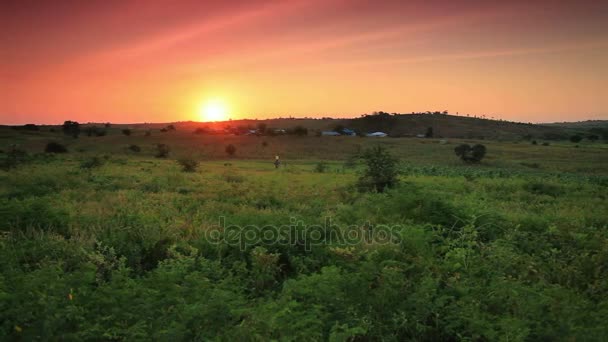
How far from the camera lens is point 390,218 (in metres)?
11.1

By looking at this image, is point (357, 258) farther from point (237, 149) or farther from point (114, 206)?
point (237, 149)

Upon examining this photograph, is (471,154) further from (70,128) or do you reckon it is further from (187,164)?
(70,128)

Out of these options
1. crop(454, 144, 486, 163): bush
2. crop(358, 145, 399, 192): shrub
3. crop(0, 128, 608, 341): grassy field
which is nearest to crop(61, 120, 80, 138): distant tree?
crop(454, 144, 486, 163): bush

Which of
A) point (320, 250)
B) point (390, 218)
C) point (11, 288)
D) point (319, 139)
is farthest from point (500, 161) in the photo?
point (11, 288)

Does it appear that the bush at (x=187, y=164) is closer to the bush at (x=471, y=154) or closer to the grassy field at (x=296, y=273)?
the grassy field at (x=296, y=273)

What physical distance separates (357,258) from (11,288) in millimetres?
5238

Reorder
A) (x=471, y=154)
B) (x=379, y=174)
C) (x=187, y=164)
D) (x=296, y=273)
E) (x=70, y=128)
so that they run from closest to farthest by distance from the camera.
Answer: (x=296, y=273) → (x=379, y=174) → (x=187, y=164) → (x=471, y=154) → (x=70, y=128)

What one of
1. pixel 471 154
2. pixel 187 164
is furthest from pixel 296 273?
pixel 471 154

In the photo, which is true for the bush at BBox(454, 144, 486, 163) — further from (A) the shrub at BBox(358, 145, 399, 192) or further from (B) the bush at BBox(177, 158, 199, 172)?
(A) the shrub at BBox(358, 145, 399, 192)

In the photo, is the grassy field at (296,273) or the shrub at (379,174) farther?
the shrub at (379,174)

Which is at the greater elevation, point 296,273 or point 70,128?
point 70,128

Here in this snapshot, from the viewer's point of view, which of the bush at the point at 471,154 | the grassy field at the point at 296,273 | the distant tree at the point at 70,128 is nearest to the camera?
the grassy field at the point at 296,273

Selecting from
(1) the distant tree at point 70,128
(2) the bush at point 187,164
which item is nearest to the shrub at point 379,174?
(2) the bush at point 187,164

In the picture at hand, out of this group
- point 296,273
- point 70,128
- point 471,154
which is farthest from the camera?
point 70,128
